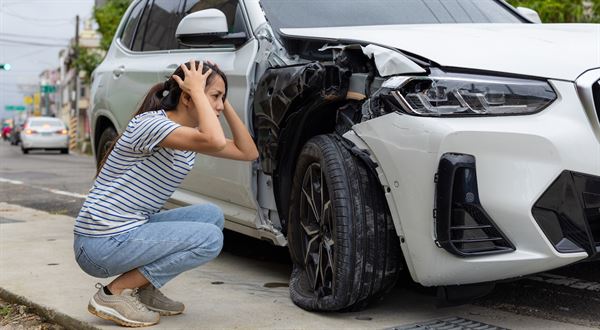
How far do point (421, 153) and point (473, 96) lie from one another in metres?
0.27

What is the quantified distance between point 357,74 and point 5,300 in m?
2.15

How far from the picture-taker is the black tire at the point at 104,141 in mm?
5852

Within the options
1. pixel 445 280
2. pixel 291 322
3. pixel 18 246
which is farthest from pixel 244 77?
pixel 18 246

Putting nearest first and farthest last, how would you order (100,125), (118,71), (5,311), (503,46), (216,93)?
(503,46), (216,93), (5,311), (118,71), (100,125)

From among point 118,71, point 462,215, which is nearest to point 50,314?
point 462,215

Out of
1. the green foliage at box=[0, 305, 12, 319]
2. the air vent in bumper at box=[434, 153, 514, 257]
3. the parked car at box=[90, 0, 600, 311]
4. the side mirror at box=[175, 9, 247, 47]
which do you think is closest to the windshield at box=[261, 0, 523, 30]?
the parked car at box=[90, 0, 600, 311]

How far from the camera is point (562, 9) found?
10.9 meters

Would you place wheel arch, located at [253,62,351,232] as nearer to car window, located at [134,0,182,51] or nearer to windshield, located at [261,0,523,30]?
windshield, located at [261,0,523,30]

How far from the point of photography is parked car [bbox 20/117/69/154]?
91.7ft

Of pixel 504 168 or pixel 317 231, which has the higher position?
pixel 504 168

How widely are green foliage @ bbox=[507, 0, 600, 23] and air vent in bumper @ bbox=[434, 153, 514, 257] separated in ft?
27.6

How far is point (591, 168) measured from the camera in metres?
2.87

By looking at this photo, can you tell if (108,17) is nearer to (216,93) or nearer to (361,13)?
(361,13)

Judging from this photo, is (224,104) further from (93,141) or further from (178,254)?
(93,141)
